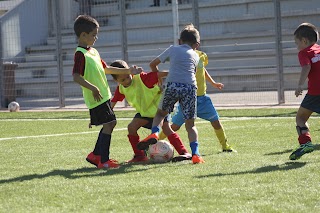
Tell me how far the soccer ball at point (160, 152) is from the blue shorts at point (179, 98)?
1.30ft

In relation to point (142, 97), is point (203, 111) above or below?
below

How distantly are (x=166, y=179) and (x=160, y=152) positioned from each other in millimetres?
1436

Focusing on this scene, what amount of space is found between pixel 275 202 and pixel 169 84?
9.72 feet

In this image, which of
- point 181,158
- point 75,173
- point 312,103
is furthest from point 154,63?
point 312,103

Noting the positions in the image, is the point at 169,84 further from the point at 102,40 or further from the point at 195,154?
the point at 102,40

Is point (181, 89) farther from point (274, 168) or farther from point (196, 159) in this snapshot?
point (274, 168)

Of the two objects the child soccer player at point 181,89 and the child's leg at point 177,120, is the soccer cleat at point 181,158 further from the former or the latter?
the child's leg at point 177,120

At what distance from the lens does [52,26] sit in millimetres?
22469

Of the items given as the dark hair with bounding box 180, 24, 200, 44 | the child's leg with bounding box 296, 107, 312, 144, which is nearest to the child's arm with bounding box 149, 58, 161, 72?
Result: the dark hair with bounding box 180, 24, 200, 44

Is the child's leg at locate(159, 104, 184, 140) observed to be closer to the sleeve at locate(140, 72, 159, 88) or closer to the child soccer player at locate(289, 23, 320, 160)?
the sleeve at locate(140, 72, 159, 88)

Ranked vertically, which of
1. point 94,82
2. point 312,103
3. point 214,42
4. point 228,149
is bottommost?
point 228,149

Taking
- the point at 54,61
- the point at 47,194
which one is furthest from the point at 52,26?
the point at 47,194

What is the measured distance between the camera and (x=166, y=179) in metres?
6.93

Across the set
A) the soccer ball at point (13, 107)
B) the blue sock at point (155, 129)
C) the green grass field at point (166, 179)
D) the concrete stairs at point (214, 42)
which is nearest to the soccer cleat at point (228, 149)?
the green grass field at point (166, 179)
